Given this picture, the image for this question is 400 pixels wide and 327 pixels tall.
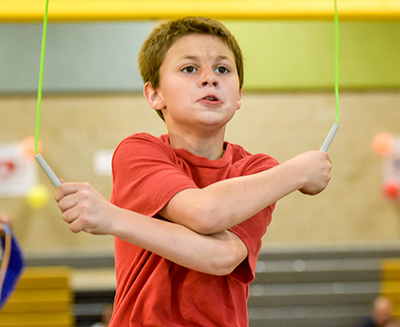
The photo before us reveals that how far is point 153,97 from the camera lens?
1.17m

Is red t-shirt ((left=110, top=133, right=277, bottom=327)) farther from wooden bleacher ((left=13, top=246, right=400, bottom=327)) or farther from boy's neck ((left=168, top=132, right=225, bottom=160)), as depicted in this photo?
wooden bleacher ((left=13, top=246, right=400, bottom=327))

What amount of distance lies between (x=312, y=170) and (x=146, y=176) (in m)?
0.30

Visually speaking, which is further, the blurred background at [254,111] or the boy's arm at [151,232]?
the blurred background at [254,111]

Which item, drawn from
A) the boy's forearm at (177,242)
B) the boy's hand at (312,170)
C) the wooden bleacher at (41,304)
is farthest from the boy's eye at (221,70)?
the wooden bleacher at (41,304)

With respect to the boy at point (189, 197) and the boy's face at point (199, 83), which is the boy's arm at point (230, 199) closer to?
the boy at point (189, 197)

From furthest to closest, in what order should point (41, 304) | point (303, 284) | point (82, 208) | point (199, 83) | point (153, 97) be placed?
point (303, 284) → point (41, 304) → point (153, 97) → point (199, 83) → point (82, 208)

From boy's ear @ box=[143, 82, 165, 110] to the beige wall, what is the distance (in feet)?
15.0

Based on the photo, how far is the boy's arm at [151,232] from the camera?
818 millimetres

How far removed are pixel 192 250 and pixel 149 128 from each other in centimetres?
493

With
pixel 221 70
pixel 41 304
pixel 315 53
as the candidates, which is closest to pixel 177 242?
pixel 221 70

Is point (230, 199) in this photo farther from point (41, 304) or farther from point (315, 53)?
point (315, 53)

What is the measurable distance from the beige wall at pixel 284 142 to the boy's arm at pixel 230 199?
15.9 ft
